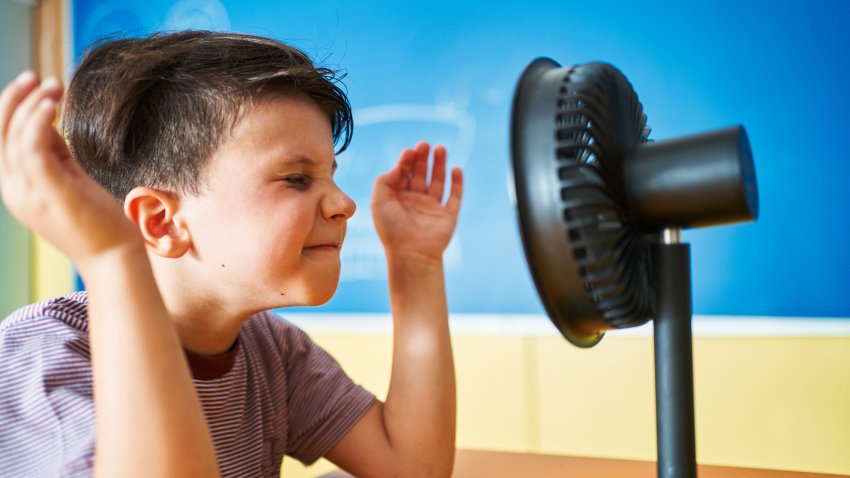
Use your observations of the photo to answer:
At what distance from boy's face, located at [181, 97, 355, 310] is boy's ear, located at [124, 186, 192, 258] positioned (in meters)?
0.01

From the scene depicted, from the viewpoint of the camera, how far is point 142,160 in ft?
2.80

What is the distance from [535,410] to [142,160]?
127 centimetres

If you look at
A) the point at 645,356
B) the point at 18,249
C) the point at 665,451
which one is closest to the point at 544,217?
the point at 665,451

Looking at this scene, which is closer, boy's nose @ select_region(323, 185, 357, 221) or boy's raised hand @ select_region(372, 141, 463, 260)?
boy's nose @ select_region(323, 185, 357, 221)

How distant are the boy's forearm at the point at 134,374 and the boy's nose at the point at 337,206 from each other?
0.29 m

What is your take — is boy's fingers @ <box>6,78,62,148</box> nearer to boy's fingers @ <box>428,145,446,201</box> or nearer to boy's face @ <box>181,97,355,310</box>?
boy's face @ <box>181,97,355,310</box>

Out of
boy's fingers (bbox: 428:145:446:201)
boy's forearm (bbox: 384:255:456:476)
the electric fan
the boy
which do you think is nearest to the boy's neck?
the boy

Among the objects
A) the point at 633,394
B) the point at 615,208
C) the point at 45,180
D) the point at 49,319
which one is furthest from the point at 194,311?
the point at 633,394

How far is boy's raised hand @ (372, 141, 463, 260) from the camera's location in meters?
0.98

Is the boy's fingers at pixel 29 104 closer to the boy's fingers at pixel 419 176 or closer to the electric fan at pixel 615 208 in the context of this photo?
the electric fan at pixel 615 208

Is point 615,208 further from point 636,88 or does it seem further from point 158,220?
point 636,88

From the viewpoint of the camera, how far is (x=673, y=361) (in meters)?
0.54

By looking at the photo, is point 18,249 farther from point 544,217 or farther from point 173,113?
point 544,217

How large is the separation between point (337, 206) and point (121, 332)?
1.08 feet
